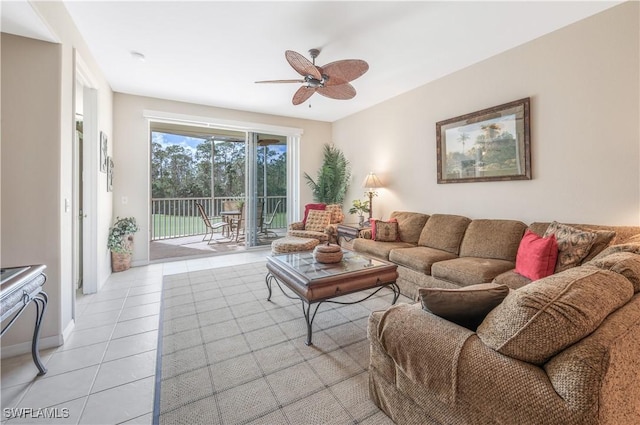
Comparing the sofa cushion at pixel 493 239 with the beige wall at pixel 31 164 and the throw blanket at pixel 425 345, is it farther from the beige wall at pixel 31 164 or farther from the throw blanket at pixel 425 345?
the beige wall at pixel 31 164

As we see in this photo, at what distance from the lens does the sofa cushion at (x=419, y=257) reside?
294cm

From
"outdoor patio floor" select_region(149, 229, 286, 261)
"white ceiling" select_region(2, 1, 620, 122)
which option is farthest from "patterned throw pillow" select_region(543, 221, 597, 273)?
"outdoor patio floor" select_region(149, 229, 286, 261)

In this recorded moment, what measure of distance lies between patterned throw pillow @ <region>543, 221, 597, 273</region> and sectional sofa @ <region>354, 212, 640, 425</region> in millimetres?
976

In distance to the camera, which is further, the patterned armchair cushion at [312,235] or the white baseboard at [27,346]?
the patterned armchair cushion at [312,235]

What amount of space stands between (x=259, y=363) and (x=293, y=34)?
2.92m

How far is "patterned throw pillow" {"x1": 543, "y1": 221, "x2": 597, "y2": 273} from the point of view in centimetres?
211

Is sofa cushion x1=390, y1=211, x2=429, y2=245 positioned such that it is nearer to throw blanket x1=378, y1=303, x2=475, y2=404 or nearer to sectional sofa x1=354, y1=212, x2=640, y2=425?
sectional sofa x1=354, y1=212, x2=640, y2=425

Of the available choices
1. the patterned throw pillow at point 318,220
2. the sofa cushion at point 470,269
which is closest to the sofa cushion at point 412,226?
the sofa cushion at point 470,269

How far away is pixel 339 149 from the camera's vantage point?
5.85 metres

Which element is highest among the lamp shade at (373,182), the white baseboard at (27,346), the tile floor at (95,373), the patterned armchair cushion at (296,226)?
the lamp shade at (373,182)

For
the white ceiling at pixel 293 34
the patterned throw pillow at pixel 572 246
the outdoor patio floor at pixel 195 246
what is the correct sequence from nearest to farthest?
the patterned throw pillow at pixel 572 246 → the white ceiling at pixel 293 34 → the outdoor patio floor at pixel 195 246

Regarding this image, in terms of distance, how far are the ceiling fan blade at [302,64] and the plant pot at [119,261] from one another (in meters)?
3.71

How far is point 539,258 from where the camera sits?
221 centimetres

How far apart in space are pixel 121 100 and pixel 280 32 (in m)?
3.13
